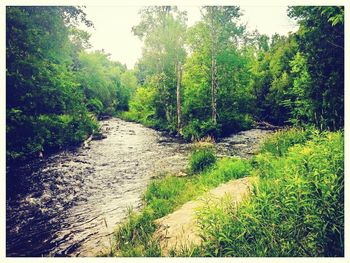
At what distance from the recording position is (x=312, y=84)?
10922 millimetres

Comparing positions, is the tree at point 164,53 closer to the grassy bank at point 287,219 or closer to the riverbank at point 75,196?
the riverbank at point 75,196

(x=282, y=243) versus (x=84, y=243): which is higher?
(x=282, y=243)

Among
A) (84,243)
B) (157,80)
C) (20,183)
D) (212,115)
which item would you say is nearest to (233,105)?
(212,115)

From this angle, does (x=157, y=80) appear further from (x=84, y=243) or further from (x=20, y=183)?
(x=84, y=243)

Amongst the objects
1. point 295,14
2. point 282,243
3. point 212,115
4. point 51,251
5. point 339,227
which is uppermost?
point 295,14

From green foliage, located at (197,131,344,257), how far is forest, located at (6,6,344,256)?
0.7 inches

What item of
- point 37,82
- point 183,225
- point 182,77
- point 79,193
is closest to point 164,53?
point 182,77

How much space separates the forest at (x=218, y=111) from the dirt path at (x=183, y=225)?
9.1 inches

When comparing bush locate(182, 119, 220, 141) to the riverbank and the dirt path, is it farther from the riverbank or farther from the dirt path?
the dirt path

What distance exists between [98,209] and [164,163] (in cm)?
520

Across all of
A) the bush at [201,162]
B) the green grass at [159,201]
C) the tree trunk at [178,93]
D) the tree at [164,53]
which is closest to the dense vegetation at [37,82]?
the green grass at [159,201]

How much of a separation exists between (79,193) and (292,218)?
23.1 ft

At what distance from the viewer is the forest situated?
15.1 ft

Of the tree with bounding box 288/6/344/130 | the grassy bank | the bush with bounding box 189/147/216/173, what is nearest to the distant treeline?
the tree with bounding box 288/6/344/130
